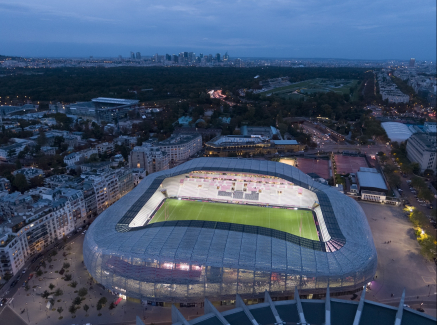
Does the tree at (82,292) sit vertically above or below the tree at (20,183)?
below

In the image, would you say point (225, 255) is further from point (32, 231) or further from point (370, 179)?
point (370, 179)

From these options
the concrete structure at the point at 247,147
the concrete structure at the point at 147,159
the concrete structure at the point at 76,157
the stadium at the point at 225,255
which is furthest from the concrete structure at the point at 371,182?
the concrete structure at the point at 76,157

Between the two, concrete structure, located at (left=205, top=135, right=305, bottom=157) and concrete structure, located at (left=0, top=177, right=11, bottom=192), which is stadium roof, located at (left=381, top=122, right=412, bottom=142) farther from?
concrete structure, located at (left=0, top=177, right=11, bottom=192)

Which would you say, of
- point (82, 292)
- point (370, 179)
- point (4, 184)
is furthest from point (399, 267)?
point (4, 184)

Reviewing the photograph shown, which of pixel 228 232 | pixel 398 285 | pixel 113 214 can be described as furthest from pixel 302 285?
pixel 113 214

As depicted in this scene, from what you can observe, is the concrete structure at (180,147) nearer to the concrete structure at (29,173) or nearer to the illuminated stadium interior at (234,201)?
the illuminated stadium interior at (234,201)

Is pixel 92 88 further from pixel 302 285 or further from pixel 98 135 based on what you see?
pixel 302 285
